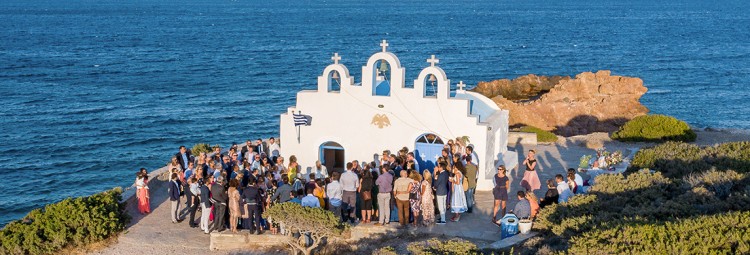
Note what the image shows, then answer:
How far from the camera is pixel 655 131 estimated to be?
1240 inches

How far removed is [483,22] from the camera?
138250mm

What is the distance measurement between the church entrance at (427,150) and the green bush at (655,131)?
12.2m

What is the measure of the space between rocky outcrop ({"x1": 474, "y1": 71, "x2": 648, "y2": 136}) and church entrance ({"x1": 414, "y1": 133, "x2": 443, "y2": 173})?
52.4 ft

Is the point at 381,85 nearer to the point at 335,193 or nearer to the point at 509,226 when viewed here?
the point at 335,193

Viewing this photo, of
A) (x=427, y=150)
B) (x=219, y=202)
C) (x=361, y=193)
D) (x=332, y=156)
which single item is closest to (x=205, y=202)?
(x=219, y=202)

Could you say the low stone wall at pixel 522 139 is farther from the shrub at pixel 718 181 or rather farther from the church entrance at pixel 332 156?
the shrub at pixel 718 181

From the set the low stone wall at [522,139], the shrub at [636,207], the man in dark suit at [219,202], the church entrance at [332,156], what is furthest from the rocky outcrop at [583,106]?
the man in dark suit at [219,202]

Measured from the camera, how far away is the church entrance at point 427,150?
21672mm

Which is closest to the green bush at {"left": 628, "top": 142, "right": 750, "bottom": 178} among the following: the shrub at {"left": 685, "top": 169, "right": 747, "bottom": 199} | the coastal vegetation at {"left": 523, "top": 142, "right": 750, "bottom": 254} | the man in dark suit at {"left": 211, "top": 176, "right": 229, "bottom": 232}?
the coastal vegetation at {"left": 523, "top": 142, "right": 750, "bottom": 254}

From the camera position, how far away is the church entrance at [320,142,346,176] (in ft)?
74.2

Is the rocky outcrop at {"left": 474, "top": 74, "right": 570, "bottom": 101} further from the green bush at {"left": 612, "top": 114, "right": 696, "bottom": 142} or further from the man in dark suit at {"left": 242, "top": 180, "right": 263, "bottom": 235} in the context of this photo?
the man in dark suit at {"left": 242, "top": 180, "right": 263, "bottom": 235}

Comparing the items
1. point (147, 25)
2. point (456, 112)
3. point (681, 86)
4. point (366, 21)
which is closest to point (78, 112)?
point (456, 112)

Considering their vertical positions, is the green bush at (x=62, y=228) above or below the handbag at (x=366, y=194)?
below

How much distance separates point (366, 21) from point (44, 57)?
7259 centimetres
